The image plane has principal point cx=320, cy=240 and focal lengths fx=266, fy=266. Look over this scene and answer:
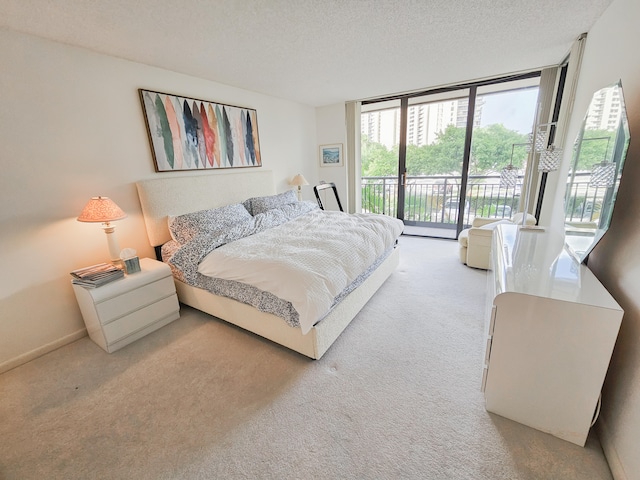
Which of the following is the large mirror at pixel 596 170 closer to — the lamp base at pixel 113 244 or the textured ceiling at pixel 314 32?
the textured ceiling at pixel 314 32

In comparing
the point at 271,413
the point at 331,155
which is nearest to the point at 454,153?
the point at 331,155

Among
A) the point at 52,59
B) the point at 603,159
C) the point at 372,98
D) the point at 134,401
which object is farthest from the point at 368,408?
the point at 372,98

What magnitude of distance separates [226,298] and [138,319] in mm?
734

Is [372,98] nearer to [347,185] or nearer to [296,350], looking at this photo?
[347,185]

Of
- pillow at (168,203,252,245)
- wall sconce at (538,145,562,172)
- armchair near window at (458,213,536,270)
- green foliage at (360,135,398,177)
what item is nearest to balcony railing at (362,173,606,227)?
green foliage at (360,135,398,177)

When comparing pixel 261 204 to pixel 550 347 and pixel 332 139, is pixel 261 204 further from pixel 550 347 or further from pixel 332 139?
pixel 550 347

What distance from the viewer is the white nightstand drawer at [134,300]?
1999 mm

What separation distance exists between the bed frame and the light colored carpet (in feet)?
0.48

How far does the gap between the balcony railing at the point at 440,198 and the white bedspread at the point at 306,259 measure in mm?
2440

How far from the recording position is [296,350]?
75.3 inches

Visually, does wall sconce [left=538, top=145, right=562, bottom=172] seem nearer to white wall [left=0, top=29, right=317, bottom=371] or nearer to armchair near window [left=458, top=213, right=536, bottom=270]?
armchair near window [left=458, top=213, right=536, bottom=270]

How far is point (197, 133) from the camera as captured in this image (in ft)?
9.84

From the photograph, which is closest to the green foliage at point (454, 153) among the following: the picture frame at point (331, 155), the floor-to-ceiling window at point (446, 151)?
the floor-to-ceiling window at point (446, 151)

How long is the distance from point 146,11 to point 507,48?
3089mm
